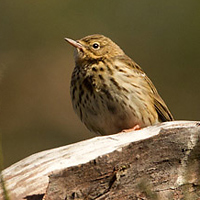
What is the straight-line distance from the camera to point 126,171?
4336mm

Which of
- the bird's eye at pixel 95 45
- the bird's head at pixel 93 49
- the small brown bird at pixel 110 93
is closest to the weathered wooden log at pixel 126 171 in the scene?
the small brown bird at pixel 110 93

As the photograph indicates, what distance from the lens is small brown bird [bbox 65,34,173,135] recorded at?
5715mm

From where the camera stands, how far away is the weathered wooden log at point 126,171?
4.23 meters

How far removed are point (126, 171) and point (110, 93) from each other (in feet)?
4.80

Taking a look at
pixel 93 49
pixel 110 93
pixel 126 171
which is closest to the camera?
pixel 126 171

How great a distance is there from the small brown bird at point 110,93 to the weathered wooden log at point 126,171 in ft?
3.52

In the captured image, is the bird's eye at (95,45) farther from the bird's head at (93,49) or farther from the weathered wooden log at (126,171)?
the weathered wooden log at (126,171)

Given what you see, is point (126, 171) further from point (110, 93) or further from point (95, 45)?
point (95, 45)

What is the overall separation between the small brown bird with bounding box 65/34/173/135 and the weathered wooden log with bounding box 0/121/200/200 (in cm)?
107

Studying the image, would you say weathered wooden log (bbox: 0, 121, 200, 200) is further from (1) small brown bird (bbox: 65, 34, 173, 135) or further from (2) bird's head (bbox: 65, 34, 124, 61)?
(2) bird's head (bbox: 65, 34, 124, 61)

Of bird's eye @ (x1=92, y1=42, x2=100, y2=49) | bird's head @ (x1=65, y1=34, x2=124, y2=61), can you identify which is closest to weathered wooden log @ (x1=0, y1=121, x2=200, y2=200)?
bird's head @ (x1=65, y1=34, x2=124, y2=61)

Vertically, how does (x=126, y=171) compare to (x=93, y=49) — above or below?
below

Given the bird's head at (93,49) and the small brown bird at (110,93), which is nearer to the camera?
the small brown bird at (110,93)

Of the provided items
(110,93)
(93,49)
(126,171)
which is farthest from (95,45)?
(126,171)
